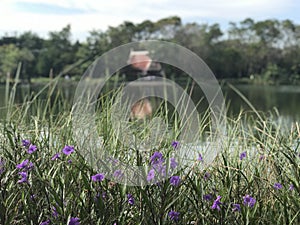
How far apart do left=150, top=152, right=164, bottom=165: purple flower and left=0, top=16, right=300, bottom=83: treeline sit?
3438 cm

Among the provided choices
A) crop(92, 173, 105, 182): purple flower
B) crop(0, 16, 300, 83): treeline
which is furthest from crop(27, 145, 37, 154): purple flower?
crop(0, 16, 300, 83): treeline

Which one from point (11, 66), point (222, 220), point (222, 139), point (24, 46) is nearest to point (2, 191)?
point (222, 220)

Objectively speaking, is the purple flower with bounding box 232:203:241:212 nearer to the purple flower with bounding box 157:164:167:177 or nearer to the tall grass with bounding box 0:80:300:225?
the tall grass with bounding box 0:80:300:225

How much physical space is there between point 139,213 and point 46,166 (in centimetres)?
39

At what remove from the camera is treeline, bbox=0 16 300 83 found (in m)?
38.1

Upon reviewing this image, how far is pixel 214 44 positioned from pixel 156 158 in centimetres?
4554

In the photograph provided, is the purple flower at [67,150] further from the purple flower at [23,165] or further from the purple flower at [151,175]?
the purple flower at [151,175]

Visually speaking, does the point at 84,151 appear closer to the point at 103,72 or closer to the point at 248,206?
the point at 248,206

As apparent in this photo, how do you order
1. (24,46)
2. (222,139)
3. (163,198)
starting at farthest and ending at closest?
1. (24,46)
2. (222,139)
3. (163,198)

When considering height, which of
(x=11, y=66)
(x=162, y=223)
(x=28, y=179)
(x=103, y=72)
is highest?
(x=103, y=72)

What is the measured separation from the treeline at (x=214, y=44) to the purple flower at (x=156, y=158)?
1354 inches

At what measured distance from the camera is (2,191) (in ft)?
4.96

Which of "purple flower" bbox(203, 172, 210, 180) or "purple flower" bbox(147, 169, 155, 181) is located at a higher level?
"purple flower" bbox(147, 169, 155, 181)

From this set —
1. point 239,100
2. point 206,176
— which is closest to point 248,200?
point 206,176
